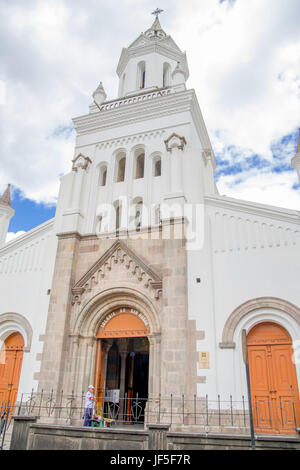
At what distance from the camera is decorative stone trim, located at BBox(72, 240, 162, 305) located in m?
15.2

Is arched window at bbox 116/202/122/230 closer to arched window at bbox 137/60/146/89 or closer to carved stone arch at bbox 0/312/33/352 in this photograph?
carved stone arch at bbox 0/312/33/352

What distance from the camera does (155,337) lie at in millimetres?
13953

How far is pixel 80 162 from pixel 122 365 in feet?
36.4

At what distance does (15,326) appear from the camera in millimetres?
16766

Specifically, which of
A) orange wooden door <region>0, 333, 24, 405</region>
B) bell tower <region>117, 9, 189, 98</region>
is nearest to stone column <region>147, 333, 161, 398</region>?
orange wooden door <region>0, 333, 24, 405</region>

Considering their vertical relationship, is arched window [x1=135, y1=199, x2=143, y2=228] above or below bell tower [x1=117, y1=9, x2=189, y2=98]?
below

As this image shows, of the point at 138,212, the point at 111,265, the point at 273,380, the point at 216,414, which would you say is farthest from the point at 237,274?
the point at 138,212

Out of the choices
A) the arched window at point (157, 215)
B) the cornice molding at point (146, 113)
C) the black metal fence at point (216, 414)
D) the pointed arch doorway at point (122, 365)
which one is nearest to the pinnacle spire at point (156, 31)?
the cornice molding at point (146, 113)

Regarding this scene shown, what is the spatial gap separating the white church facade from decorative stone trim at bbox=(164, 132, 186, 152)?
0.06 meters

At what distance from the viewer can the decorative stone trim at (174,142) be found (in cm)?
1723

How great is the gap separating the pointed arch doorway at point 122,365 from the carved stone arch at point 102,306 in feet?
0.91

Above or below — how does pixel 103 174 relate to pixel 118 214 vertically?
above

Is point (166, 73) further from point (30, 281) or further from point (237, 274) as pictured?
point (30, 281)
